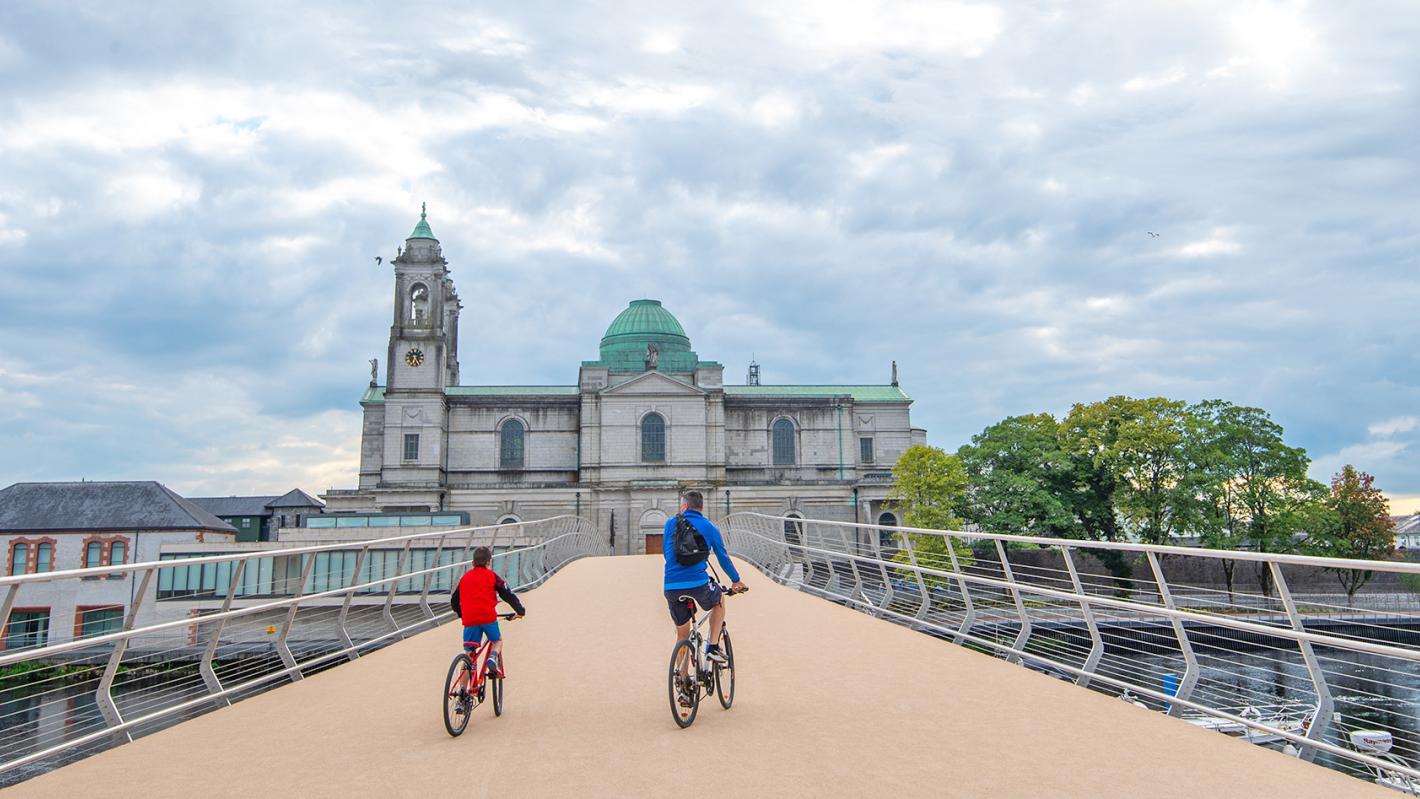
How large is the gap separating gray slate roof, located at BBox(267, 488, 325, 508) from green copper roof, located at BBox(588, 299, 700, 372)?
869 inches

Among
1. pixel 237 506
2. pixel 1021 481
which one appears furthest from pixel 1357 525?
pixel 237 506

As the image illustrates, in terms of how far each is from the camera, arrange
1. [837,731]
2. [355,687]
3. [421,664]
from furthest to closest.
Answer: [421,664]
[355,687]
[837,731]

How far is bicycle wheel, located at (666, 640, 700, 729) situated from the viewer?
7594mm

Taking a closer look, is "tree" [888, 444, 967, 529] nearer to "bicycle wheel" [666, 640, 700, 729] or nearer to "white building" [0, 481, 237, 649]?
"white building" [0, 481, 237, 649]

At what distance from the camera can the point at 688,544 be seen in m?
8.33

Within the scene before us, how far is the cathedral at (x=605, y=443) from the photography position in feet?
187

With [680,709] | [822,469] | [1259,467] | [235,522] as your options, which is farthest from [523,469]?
[680,709]

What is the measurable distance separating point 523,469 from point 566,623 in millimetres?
45413

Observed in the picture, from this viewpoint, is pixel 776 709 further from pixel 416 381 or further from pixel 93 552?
pixel 416 381

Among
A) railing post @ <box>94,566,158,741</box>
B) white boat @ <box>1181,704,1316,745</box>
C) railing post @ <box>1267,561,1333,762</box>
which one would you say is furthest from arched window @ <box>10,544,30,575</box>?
railing post @ <box>1267,561,1333,762</box>

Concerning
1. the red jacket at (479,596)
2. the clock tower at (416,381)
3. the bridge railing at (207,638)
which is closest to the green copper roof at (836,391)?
the clock tower at (416,381)

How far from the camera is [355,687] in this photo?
10117mm

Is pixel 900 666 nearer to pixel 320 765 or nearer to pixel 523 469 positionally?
pixel 320 765

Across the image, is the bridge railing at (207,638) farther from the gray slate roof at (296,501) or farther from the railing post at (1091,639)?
the gray slate roof at (296,501)
